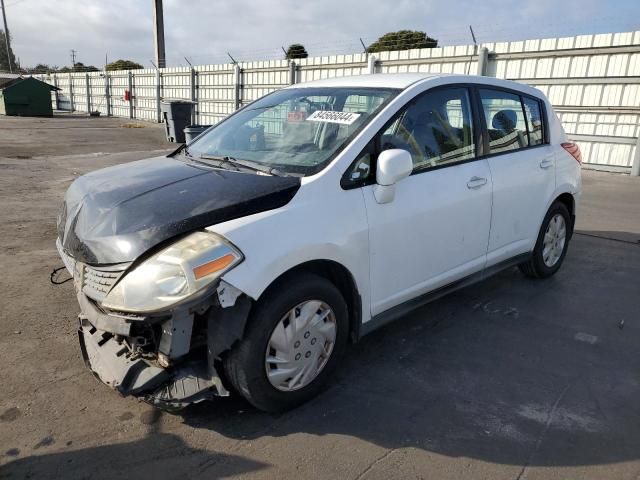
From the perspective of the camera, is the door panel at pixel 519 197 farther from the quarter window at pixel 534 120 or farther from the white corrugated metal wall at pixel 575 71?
the white corrugated metal wall at pixel 575 71

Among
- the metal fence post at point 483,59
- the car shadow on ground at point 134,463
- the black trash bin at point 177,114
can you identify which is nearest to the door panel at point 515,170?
the car shadow on ground at point 134,463

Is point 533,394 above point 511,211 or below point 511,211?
below

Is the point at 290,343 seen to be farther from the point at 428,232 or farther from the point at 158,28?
the point at 158,28

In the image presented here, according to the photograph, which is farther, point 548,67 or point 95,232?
point 548,67

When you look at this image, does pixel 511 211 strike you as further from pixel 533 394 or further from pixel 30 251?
pixel 30 251

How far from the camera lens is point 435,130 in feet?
11.2

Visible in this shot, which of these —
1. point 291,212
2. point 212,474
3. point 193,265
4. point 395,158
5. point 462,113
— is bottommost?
point 212,474

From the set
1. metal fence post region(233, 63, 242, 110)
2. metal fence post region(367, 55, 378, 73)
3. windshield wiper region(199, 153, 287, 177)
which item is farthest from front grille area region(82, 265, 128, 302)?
metal fence post region(233, 63, 242, 110)

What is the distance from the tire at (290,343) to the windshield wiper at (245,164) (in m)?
0.66

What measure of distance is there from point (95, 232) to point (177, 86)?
24780 mm

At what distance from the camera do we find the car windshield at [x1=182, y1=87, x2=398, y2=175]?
304cm

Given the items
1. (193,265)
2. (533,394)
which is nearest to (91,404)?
(193,265)

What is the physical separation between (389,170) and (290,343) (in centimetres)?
108

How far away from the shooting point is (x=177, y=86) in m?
25.4
